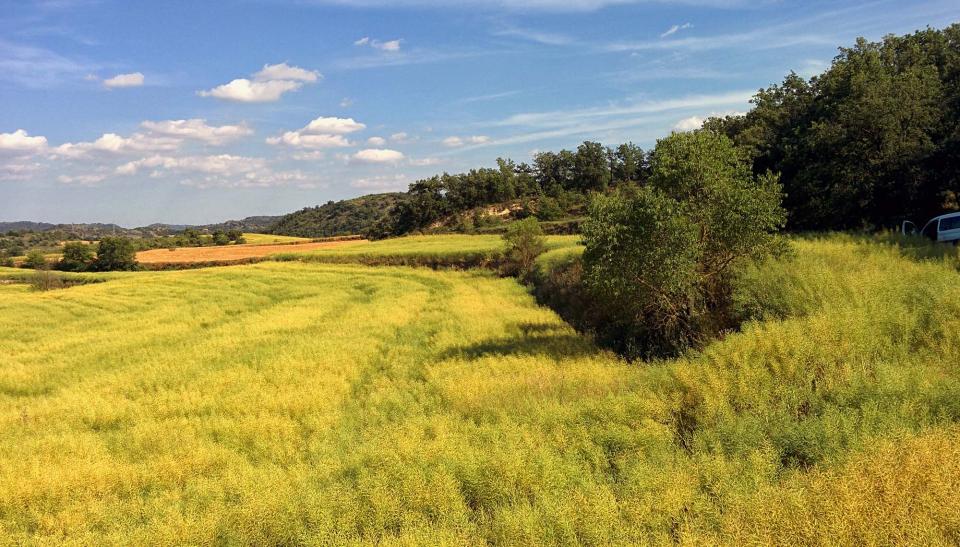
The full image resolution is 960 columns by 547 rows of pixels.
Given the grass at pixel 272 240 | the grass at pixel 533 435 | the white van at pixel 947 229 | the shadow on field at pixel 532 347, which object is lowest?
the shadow on field at pixel 532 347

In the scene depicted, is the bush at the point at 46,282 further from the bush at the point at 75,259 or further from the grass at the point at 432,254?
the bush at the point at 75,259

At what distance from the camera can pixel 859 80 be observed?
29.9m

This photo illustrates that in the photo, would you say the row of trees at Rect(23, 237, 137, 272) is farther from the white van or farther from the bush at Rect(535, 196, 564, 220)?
the white van

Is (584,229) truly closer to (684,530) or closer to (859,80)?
(684,530)

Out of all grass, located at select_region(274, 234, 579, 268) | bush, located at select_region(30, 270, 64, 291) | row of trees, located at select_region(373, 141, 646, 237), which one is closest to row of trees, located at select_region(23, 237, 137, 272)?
bush, located at select_region(30, 270, 64, 291)

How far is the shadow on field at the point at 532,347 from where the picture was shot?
1759 cm

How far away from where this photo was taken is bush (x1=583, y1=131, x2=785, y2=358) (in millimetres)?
14508

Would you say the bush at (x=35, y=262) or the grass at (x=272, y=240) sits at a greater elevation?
the grass at (x=272, y=240)

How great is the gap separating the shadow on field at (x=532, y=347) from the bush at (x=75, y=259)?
257ft

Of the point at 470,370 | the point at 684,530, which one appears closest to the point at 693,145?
the point at 470,370

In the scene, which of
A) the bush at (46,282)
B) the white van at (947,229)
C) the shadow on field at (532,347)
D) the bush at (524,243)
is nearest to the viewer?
the shadow on field at (532,347)

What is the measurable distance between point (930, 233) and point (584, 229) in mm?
15466

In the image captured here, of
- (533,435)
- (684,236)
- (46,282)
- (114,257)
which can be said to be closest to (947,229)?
(684,236)

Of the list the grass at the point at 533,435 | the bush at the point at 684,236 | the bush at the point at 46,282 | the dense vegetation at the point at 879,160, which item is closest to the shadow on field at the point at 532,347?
the grass at the point at 533,435
